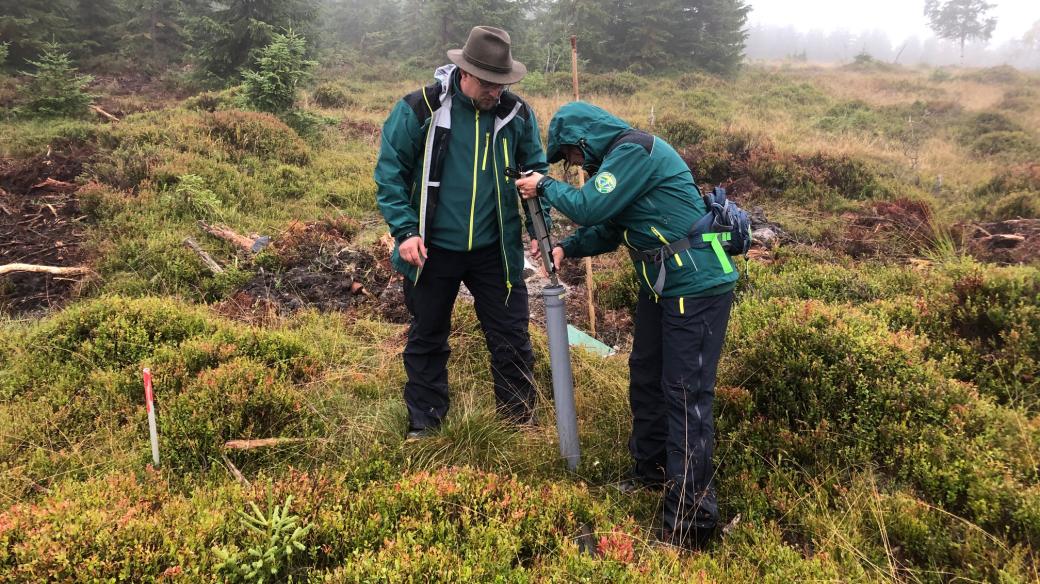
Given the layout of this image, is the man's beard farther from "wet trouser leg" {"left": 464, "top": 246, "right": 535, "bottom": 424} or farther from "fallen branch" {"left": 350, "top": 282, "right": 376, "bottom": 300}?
"fallen branch" {"left": 350, "top": 282, "right": 376, "bottom": 300}

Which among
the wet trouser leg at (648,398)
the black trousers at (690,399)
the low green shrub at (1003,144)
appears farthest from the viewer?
the low green shrub at (1003,144)

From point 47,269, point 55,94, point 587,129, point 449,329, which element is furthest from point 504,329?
point 55,94

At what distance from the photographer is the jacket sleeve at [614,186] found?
268cm

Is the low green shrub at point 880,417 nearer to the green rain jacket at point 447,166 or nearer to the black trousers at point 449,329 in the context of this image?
the black trousers at point 449,329

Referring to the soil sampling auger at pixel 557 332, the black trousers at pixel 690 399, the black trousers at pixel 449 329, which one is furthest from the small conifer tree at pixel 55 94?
the black trousers at pixel 690 399

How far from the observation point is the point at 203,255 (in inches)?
263

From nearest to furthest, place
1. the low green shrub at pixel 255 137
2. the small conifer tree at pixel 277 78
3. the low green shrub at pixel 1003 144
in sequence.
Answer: the low green shrub at pixel 255 137, the small conifer tree at pixel 277 78, the low green shrub at pixel 1003 144

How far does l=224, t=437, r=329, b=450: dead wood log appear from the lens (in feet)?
10.9

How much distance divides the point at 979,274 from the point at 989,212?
565cm

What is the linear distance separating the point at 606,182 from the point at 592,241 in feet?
2.02

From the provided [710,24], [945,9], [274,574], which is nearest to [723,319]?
[274,574]

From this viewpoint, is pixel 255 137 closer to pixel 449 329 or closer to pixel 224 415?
pixel 224 415

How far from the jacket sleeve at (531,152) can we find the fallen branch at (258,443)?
6.55ft

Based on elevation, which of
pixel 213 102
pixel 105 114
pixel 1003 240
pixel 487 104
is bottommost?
pixel 1003 240
